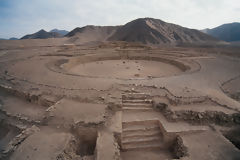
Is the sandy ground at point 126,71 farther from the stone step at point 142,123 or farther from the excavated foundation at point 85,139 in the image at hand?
the excavated foundation at point 85,139

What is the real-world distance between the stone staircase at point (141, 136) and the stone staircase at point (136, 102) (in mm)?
814

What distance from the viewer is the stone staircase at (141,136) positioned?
216 inches

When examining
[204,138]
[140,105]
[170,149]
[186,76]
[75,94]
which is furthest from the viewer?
[186,76]

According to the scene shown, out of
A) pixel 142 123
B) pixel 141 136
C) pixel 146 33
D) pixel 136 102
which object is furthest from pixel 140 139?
pixel 146 33

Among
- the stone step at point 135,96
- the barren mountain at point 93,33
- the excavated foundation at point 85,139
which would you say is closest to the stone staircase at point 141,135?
the excavated foundation at point 85,139

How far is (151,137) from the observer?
18.8 ft

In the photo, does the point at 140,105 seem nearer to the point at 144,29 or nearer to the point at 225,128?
the point at 225,128

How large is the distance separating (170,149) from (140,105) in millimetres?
2055

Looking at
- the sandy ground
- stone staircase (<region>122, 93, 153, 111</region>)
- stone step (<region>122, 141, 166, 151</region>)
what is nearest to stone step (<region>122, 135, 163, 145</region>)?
stone step (<region>122, 141, 166, 151</region>)

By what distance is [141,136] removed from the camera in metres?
5.70

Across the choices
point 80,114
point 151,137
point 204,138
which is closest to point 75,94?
point 80,114

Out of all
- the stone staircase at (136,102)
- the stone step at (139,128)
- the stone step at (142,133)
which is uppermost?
the stone staircase at (136,102)

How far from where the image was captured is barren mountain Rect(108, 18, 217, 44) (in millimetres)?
43812

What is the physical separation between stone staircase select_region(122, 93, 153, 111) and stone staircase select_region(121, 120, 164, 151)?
81 cm
